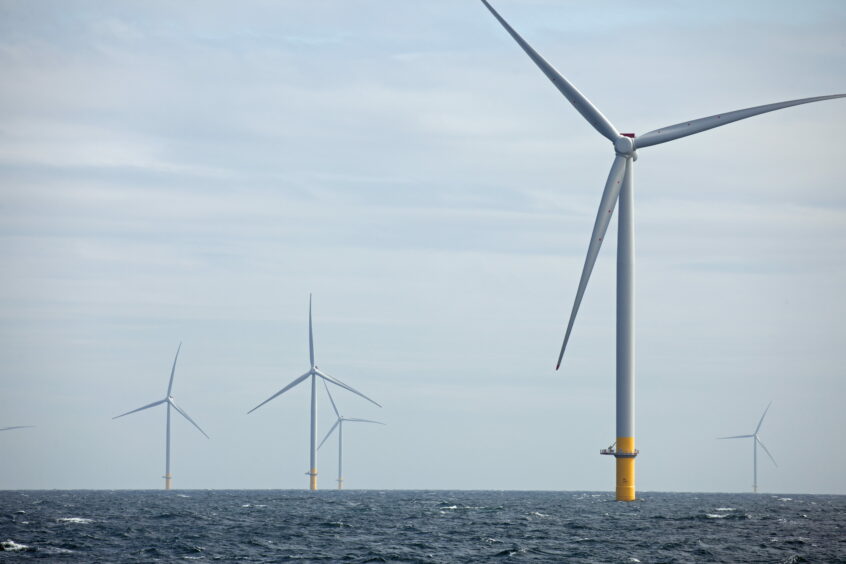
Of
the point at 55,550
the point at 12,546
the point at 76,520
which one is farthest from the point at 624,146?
the point at 76,520

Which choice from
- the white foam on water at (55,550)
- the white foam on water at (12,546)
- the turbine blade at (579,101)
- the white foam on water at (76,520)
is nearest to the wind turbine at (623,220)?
the turbine blade at (579,101)

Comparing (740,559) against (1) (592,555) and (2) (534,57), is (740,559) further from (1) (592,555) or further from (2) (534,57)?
(2) (534,57)

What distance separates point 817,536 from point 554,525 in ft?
71.7

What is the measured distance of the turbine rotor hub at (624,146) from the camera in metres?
87.4

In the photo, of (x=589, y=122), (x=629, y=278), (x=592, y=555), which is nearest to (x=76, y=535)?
(x=592, y=555)

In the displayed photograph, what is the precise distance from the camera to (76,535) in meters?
78.4

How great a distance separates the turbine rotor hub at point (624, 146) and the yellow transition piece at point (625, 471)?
2312 cm

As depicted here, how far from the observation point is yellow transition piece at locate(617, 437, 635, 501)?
268 feet

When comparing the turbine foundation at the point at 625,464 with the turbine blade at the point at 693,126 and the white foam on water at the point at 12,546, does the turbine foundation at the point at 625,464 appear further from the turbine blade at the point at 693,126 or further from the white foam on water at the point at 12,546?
the white foam on water at the point at 12,546

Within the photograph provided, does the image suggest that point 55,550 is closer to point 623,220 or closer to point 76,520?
point 76,520

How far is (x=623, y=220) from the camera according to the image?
85375 mm

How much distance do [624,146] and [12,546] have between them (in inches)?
2135

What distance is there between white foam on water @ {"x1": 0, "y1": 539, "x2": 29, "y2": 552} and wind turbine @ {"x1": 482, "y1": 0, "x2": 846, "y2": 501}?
39.0 metres

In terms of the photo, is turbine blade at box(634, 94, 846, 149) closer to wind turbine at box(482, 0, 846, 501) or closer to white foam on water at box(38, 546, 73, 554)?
wind turbine at box(482, 0, 846, 501)
